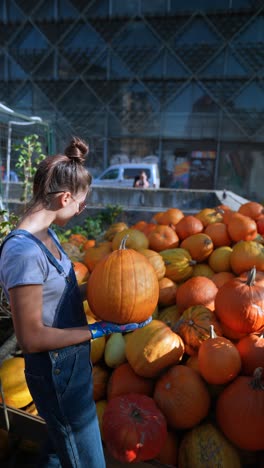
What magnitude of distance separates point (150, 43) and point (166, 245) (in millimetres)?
19998

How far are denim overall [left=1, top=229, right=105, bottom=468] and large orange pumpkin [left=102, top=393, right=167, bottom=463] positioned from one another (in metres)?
0.18

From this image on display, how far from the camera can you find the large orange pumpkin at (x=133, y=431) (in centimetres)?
164

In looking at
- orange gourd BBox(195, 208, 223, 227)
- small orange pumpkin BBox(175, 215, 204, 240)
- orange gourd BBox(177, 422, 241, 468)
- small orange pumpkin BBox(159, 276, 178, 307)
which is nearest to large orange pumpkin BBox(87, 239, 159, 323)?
orange gourd BBox(177, 422, 241, 468)

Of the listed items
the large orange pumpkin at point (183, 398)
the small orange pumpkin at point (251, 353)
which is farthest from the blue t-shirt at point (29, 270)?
the small orange pumpkin at point (251, 353)

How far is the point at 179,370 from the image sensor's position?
6.39ft

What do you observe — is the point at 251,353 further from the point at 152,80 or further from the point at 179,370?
the point at 152,80

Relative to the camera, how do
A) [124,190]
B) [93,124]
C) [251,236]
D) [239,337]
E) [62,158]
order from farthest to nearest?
[93,124], [124,190], [251,236], [239,337], [62,158]

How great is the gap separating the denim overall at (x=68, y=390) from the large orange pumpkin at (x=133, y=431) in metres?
0.18

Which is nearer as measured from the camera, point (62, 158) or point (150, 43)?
point (62, 158)

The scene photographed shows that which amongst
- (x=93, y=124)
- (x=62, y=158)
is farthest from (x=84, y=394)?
(x=93, y=124)

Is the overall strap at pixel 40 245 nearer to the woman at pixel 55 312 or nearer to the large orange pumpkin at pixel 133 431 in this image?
the woman at pixel 55 312

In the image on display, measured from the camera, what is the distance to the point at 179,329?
2227 mm

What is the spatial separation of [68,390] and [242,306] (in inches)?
48.3

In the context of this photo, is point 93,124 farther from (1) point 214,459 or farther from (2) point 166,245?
(1) point 214,459
